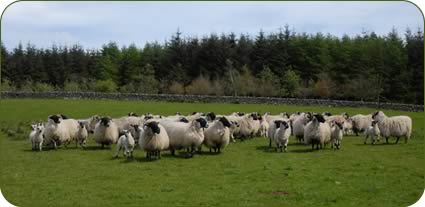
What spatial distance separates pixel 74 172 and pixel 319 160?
873 cm

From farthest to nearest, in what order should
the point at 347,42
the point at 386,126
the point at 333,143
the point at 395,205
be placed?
the point at 347,42 < the point at 386,126 < the point at 333,143 < the point at 395,205

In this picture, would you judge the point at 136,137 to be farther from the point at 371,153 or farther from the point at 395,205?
the point at 395,205

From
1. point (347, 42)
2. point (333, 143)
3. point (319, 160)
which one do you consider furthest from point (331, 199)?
point (347, 42)

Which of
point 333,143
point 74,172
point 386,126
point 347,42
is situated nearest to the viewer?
point 74,172

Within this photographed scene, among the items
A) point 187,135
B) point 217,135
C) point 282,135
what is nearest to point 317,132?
point 282,135

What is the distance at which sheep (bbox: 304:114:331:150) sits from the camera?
21250mm

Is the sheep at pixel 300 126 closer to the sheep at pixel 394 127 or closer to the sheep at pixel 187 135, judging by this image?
the sheep at pixel 394 127

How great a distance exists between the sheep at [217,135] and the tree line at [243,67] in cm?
4252

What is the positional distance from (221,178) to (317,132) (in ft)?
26.8

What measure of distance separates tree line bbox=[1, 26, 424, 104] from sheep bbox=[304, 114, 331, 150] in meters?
39.7

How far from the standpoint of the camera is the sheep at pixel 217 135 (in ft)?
67.3

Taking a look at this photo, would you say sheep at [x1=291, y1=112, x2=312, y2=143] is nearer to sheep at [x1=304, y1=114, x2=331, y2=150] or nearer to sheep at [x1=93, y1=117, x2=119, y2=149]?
sheep at [x1=304, y1=114, x2=331, y2=150]

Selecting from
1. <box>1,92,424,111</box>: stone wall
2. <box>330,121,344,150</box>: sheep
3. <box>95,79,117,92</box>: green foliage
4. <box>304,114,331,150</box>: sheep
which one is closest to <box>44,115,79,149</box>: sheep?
<box>304,114,331,150</box>: sheep

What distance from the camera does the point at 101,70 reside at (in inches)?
3720
